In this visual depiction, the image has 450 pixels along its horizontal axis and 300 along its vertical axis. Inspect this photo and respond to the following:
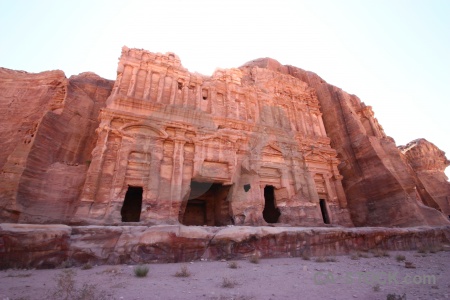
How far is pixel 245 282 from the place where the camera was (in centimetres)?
470

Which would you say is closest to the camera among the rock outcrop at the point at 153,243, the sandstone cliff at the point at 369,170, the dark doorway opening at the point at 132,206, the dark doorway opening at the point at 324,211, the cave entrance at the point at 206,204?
the rock outcrop at the point at 153,243

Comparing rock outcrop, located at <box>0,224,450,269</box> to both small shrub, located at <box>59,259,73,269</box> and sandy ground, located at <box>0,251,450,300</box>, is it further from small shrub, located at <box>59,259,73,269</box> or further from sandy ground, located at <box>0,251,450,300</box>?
sandy ground, located at <box>0,251,450,300</box>

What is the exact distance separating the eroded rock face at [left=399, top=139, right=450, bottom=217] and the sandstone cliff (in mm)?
279

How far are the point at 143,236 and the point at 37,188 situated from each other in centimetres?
804

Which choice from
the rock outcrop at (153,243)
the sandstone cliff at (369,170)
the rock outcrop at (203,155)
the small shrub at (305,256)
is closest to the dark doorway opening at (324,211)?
the rock outcrop at (203,155)

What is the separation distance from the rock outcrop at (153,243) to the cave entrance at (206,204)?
21.3 feet

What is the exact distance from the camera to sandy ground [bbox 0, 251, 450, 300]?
3.87 meters

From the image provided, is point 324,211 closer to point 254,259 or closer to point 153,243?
point 254,259

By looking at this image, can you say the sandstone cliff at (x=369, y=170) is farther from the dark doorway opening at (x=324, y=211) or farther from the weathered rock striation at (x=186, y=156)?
the dark doorway opening at (x=324, y=211)

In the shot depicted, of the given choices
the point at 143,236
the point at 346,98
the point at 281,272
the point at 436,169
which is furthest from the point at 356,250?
the point at 436,169

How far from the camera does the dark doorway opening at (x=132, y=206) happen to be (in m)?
13.6

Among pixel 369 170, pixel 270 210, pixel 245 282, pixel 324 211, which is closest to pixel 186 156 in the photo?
pixel 270 210

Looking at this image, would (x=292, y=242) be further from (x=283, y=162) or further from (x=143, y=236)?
(x=283, y=162)

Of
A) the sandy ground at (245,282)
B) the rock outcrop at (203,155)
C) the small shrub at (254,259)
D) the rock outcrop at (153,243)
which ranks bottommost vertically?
the sandy ground at (245,282)
